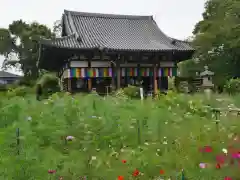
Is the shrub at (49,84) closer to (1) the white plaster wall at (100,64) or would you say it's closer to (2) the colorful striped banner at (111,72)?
(2) the colorful striped banner at (111,72)

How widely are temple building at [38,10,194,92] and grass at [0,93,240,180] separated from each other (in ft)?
30.5

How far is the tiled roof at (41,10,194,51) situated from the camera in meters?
13.7

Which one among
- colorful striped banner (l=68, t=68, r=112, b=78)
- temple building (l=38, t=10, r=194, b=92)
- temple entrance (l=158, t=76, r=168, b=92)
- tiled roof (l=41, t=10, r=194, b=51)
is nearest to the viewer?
temple building (l=38, t=10, r=194, b=92)

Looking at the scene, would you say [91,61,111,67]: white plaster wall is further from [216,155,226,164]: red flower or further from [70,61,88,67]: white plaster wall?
[216,155,226,164]: red flower

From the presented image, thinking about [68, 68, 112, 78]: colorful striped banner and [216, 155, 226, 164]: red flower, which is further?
[68, 68, 112, 78]: colorful striped banner

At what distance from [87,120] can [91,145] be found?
54 cm

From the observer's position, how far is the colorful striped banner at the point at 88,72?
547 inches

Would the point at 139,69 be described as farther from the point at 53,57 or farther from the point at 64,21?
the point at 64,21

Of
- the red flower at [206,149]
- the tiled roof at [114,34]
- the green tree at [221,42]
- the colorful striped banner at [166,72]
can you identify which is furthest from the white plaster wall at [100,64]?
the red flower at [206,149]

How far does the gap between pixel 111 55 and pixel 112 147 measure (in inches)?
461

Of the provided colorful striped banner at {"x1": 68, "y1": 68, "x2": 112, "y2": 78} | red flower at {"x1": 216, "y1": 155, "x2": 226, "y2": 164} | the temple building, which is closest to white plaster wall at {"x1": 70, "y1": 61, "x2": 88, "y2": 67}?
the temple building

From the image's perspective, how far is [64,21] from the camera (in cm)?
1805

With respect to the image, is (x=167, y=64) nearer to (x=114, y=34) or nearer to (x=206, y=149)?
(x=114, y=34)

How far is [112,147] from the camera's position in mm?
2994
